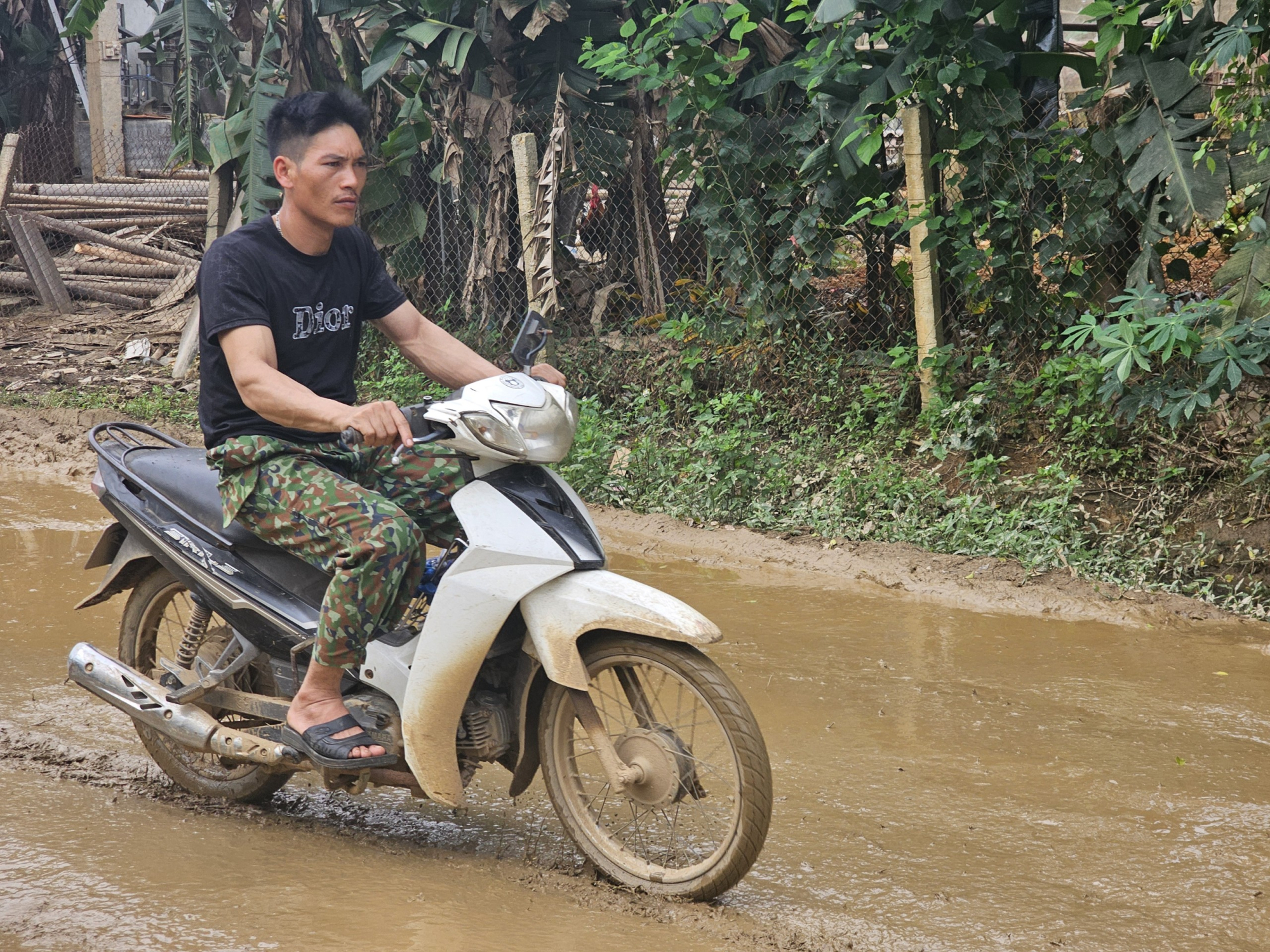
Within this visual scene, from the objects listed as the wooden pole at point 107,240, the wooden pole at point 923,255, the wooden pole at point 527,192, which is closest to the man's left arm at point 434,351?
the wooden pole at point 923,255

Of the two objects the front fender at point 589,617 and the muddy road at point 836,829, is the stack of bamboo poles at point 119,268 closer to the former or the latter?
the muddy road at point 836,829

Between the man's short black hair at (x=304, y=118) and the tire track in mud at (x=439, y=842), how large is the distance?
1947mm

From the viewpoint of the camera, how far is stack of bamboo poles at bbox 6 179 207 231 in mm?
14039

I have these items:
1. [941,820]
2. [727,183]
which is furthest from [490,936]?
[727,183]

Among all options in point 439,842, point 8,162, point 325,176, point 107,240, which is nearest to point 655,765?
point 439,842

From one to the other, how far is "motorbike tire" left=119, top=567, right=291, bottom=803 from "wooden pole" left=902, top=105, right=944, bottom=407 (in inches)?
183

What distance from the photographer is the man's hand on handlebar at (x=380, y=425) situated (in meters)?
2.97

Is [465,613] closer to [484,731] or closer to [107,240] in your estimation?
[484,731]

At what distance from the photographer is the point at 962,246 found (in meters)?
6.88

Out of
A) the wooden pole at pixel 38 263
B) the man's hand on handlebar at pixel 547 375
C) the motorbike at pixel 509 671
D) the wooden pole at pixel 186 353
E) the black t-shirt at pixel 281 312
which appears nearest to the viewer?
the motorbike at pixel 509 671

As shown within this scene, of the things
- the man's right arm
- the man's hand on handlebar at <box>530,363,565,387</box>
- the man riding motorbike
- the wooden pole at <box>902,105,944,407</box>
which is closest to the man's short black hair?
the man riding motorbike

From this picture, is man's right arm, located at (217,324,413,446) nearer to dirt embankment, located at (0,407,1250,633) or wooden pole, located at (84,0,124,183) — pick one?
dirt embankment, located at (0,407,1250,633)

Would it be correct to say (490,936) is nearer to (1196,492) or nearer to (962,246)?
(1196,492)

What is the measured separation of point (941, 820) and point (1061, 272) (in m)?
4.12
